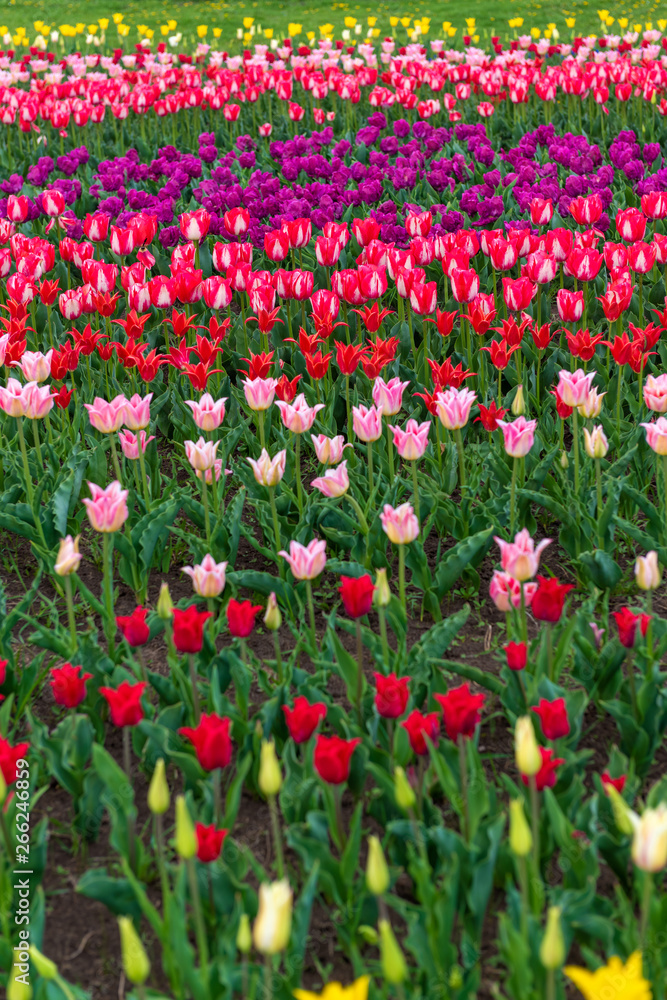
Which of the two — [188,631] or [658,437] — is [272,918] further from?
[658,437]

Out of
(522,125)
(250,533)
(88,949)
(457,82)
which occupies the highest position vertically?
(457,82)

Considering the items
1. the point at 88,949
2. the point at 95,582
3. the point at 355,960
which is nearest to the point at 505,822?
the point at 355,960

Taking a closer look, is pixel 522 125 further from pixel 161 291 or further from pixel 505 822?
pixel 505 822

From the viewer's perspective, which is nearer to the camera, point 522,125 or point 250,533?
point 250,533

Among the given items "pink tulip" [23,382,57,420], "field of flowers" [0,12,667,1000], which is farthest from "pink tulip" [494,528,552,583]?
"pink tulip" [23,382,57,420]

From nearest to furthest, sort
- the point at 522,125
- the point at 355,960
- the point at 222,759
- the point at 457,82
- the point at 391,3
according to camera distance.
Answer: the point at 355,960 → the point at 222,759 → the point at 522,125 → the point at 457,82 → the point at 391,3

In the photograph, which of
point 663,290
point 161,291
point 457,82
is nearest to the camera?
point 161,291

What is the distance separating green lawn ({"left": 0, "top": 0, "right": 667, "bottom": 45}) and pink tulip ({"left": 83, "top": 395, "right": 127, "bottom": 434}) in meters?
17.7

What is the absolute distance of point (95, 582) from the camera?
4012 mm

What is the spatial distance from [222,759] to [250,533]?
175 centimetres

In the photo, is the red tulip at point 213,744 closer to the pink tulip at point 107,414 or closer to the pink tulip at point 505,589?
the pink tulip at point 505,589

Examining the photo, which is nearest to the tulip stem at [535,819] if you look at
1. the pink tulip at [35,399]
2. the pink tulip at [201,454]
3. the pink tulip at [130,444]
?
the pink tulip at [201,454]

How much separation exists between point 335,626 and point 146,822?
1.03 m

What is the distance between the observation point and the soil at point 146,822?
2375mm
